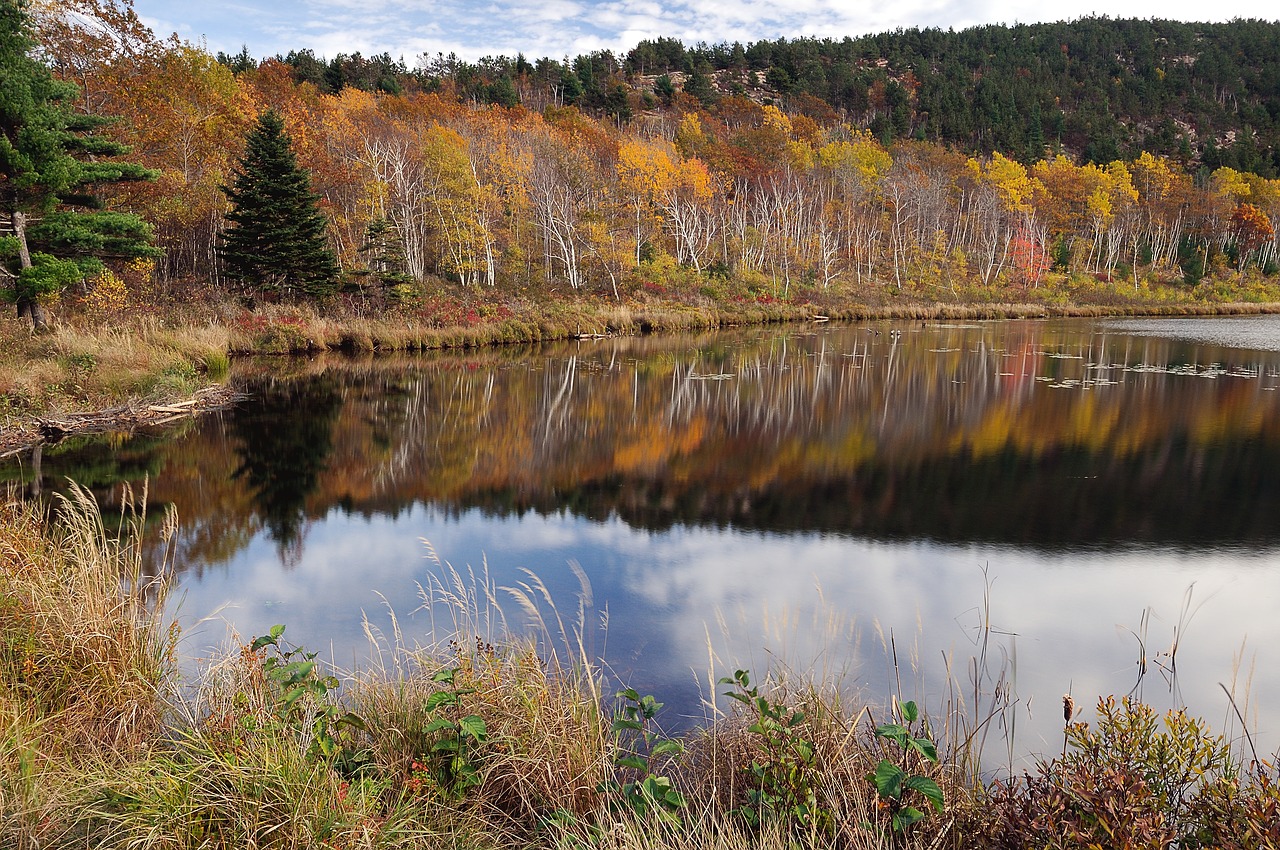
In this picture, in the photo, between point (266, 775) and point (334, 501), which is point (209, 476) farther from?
point (266, 775)

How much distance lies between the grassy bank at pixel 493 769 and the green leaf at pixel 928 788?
0.01 meters

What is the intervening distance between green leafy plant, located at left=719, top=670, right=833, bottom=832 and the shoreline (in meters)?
12.6

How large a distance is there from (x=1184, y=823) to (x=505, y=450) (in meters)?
11.2

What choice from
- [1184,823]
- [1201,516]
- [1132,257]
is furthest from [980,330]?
[1132,257]

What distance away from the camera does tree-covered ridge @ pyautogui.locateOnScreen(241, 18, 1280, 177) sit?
9031cm

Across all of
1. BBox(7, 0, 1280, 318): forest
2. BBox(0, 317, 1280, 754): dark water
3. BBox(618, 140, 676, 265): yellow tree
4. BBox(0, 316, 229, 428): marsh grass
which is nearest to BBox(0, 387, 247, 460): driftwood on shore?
BBox(0, 316, 229, 428): marsh grass

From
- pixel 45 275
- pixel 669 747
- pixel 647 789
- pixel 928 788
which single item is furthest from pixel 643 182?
pixel 928 788

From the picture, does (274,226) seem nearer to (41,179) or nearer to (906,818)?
(41,179)

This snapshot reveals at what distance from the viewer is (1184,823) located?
3027mm

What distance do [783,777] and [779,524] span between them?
578 cm

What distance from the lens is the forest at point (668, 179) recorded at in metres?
31.9

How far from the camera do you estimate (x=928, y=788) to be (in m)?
2.95

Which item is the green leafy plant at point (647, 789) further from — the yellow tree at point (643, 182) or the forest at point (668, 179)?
the yellow tree at point (643, 182)

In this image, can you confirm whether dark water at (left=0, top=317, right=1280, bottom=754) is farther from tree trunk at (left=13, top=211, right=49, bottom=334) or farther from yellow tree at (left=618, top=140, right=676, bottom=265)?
yellow tree at (left=618, top=140, right=676, bottom=265)
